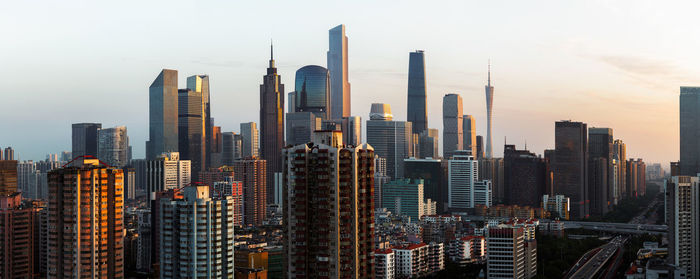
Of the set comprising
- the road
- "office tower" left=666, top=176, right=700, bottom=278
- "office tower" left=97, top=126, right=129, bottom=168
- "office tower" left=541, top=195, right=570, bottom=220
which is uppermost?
"office tower" left=97, top=126, right=129, bottom=168

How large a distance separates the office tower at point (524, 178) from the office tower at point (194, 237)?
7204 centimetres

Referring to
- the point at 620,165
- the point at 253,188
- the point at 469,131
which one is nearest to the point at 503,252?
the point at 253,188

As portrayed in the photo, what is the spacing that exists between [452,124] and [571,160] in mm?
59884

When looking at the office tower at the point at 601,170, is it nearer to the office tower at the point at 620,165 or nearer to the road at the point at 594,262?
the office tower at the point at 620,165

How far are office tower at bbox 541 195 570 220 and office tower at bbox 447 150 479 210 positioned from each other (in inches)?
450

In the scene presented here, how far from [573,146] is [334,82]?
66.2 meters

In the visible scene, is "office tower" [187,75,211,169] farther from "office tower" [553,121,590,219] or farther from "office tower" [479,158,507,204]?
"office tower" [553,121,590,219]

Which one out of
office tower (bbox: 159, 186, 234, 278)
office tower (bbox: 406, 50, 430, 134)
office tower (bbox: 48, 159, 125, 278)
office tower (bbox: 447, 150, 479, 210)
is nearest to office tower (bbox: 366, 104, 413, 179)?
office tower (bbox: 406, 50, 430, 134)

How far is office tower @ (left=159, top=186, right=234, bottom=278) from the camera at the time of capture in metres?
32.2

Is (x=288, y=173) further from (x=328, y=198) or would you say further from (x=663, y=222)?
(x=663, y=222)

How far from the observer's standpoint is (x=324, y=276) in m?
28.1

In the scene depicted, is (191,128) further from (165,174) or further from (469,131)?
(469,131)

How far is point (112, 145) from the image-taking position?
122 metres

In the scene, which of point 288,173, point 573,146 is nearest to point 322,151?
point 288,173
